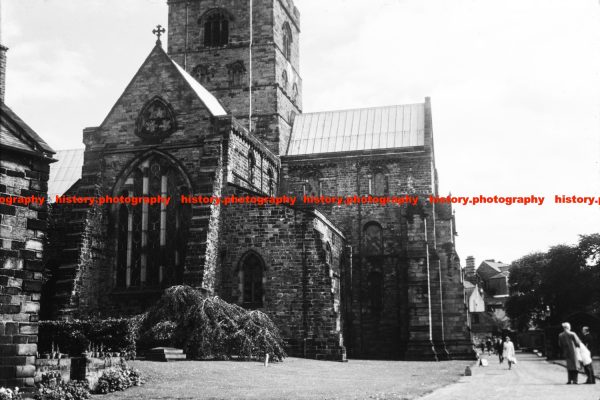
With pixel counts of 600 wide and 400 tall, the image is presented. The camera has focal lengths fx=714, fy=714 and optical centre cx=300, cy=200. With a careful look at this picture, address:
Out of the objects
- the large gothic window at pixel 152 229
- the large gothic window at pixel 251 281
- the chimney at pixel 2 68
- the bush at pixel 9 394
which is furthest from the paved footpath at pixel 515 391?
the large gothic window at pixel 152 229

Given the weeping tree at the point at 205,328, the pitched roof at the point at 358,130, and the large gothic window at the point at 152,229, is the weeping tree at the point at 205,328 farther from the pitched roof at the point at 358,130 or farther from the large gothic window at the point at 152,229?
the pitched roof at the point at 358,130

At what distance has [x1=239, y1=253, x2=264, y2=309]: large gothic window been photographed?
29578 mm

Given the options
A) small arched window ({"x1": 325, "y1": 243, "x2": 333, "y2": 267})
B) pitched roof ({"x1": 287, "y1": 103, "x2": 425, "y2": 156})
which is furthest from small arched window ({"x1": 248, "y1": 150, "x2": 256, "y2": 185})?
pitched roof ({"x1": 287, "y1": 103, "x2": 425, "y2": 156})

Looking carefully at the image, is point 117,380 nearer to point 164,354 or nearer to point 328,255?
point 164,354

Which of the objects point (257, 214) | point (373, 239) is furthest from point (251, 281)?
point (373, 239)

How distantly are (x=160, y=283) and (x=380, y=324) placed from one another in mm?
12928

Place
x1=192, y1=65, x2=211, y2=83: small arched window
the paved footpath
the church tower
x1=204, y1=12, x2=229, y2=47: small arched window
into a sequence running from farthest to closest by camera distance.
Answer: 1. x1=204, y1=12, x2=229, y2=47: small arched window
2. x1=192, y1=65, x2=211, y2=83: small arched window
3. the church tower
4. the paved footpath

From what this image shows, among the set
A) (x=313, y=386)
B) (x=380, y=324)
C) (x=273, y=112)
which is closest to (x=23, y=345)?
(x=313, y=386)

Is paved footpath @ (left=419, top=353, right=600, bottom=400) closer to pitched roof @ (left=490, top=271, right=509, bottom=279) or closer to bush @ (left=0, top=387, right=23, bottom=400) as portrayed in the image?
bush @ (left=0, top=387, right=23, bottom=400)

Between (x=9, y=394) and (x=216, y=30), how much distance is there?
33196 mm

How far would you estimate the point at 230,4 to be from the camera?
43250 millimetres

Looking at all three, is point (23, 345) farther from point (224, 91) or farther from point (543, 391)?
point (224, 91)

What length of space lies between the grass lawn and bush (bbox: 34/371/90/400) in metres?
0.45

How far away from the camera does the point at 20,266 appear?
14844 millimetres
